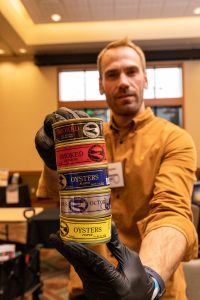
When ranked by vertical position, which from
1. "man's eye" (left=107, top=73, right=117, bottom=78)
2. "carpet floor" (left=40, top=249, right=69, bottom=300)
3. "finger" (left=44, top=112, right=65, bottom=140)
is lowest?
"carpet floor" (left=40, top=249, right=69, bottom=300)

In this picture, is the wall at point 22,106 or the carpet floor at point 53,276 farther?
the wall at point 22,106

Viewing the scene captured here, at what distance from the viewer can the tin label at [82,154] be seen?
0.63m

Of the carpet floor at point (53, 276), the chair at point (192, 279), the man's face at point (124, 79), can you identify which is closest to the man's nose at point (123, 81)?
the man's face at point (124, 79)

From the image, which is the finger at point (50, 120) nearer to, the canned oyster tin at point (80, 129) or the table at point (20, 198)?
the canned oyster tin at point (80, 129)

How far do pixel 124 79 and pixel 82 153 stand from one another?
0.79 m

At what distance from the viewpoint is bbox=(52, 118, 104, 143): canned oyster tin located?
632mm

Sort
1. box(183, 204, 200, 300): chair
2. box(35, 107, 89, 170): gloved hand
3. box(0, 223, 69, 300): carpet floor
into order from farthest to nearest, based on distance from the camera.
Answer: box(0, 223, 69, 300): carpet floor, box(183, 204, 200, 300): chair, box(35, 107, 89, 170): gloved hand

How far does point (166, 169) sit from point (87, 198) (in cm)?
56

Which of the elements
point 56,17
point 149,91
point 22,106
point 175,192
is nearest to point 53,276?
point 175,192

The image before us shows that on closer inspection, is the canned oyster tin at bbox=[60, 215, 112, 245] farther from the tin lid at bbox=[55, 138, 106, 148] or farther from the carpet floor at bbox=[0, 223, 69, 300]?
the carpet floor at bbox=[0, 223, 69, 300]

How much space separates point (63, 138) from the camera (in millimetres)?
647

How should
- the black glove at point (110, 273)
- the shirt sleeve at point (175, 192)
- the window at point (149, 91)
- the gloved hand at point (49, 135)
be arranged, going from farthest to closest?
the window at point (149, 91) → the shirt sleeve at point (175, 192) → the gloved hand at point (49, 135) → the black glove at point (110, 273)

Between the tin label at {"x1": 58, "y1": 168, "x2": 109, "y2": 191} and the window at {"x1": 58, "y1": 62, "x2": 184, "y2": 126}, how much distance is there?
21.6 ft

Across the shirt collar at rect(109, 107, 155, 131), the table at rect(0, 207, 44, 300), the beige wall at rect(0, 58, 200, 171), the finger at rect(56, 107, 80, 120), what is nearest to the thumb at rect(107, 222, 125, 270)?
the finger at rect(56, 107, 80, 120)
